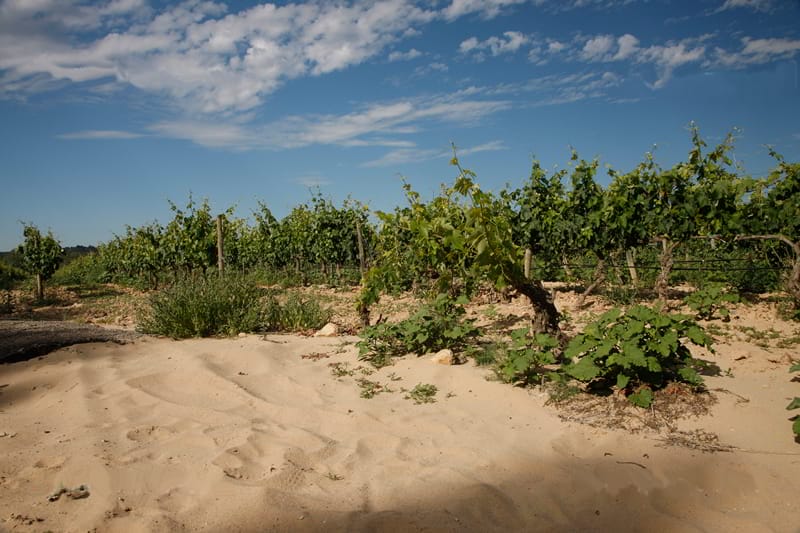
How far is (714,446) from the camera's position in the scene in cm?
273

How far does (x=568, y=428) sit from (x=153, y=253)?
17428 millimetres

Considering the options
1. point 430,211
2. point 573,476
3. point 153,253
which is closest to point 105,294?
point 153,253

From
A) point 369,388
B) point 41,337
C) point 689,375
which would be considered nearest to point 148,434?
point 369,388

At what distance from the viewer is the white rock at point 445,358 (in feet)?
14.6

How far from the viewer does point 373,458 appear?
9.32ft

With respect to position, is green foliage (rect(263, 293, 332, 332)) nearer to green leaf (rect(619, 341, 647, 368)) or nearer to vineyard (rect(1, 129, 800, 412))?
vineyard (rect(1, 129, 800, 412))

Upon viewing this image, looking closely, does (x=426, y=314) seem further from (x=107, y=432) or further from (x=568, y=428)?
(x=107, y=432)

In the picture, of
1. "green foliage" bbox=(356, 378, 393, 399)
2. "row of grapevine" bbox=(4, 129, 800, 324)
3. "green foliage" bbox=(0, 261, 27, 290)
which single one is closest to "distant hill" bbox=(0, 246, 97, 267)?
"green foliage" bbox=(0, 261, 27, 290)

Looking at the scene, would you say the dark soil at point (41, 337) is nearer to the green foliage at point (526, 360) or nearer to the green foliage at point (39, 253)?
the green foliage at point (526, 360)

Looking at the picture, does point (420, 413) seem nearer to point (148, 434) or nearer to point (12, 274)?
point (148, 434)

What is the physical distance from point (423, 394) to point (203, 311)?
3664mm

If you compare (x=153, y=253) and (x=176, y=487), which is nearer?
(x=176, y=487)

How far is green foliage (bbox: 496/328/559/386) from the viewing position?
143 inches

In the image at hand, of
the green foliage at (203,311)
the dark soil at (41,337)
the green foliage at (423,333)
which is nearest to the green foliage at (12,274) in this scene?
the dark soil at (41,337)
